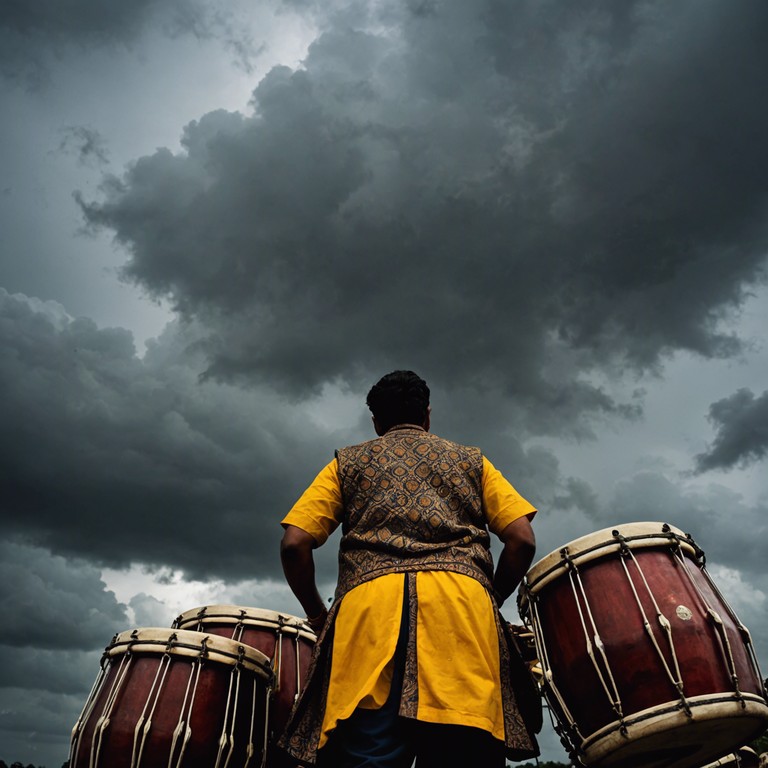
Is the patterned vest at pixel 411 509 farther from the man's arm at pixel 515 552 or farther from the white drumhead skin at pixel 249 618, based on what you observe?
the white drumhead skin at pixel 249 618

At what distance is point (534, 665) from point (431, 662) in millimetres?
966

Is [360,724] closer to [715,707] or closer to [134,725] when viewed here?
[715,707]

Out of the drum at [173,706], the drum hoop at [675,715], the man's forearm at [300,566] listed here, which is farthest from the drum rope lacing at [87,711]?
the drum hoop at [675,715]

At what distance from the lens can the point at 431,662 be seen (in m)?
2.90

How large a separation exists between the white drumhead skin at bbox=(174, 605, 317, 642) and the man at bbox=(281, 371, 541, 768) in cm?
154

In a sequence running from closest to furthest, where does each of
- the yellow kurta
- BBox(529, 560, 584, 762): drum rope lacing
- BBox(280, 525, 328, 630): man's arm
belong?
the yellow kurta, BBox(529, 560, 584, 762): drum rope lacing, BBox(280, 525, 328, 630): man's arm

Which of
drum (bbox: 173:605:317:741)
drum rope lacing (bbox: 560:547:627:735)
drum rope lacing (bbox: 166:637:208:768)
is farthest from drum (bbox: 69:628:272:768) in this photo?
drum rope lacing (bbox: 560:547:627:735)

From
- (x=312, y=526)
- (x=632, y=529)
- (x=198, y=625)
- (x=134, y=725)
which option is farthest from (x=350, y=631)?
(x=198, y=625)

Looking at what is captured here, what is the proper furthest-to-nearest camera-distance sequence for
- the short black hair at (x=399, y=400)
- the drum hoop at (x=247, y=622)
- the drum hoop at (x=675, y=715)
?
the drum hoop at (x=247, y=622), the short black hair at (x=399, y=400), the drum hoop at (x=675, y=715)

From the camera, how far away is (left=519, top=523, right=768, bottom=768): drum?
306 cm

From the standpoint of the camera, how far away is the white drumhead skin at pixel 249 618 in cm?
512

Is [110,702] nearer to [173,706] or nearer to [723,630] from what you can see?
[173,706]

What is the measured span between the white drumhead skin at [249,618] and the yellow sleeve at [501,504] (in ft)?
7.64

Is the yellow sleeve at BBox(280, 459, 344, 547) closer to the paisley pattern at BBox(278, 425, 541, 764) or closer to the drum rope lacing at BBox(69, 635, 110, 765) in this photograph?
the paisley pattern at BBox(278, 425, 541, 764)
